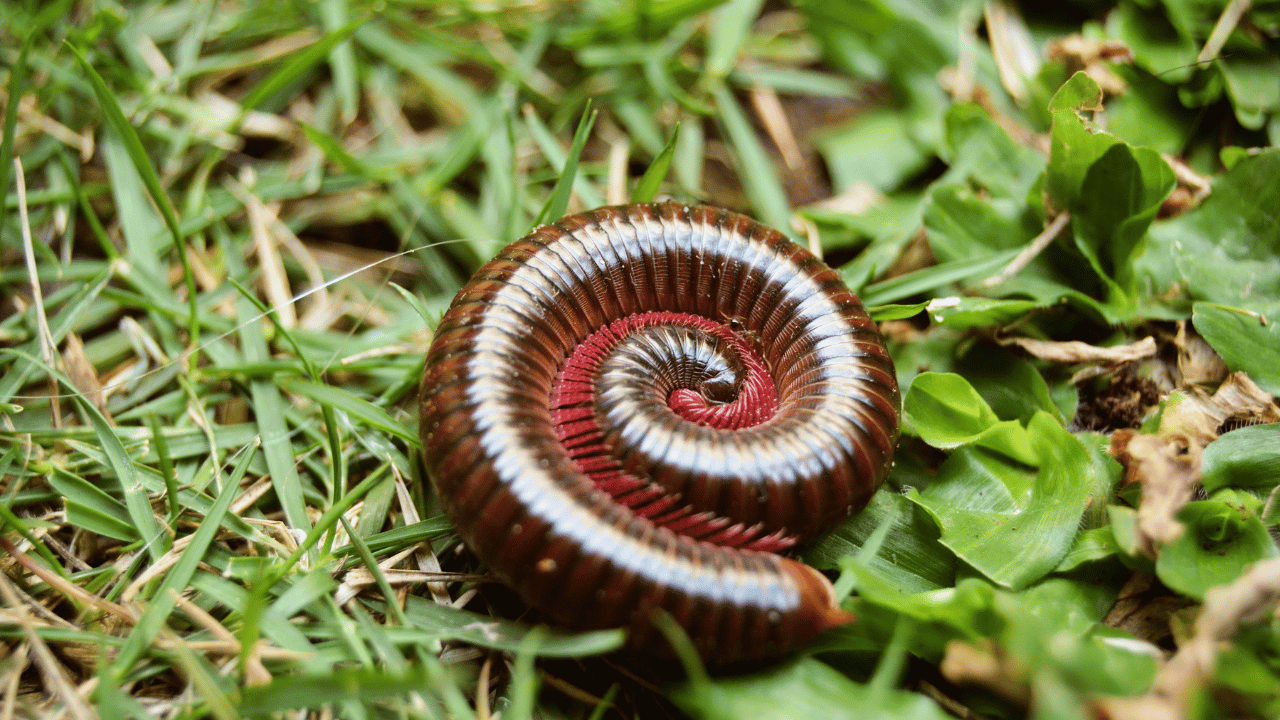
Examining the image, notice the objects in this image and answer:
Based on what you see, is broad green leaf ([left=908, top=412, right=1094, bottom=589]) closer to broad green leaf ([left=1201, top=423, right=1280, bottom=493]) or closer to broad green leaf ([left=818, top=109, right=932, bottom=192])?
broad green leaf ([left=1201, top=423, right=1280, bottom=493])

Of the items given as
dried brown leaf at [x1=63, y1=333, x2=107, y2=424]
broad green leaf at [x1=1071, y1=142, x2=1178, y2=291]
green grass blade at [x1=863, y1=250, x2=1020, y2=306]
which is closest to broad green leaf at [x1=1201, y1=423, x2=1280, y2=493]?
broad green leaf at [x1=1071, y1=142, x2=1178, y2=291]

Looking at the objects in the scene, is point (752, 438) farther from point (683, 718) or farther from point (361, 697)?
point (361, 697)

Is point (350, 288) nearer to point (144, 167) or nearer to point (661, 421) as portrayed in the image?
point (144, 167)

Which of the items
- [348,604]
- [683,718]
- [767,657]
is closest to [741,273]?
[767,657]

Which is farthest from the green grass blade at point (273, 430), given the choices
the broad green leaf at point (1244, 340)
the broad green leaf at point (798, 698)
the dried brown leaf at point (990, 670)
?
the broad green leaf at point (1244, 340)

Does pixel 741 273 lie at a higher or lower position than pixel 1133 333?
higher

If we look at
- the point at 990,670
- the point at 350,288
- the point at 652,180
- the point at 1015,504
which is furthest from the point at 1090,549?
the point at 350,288
